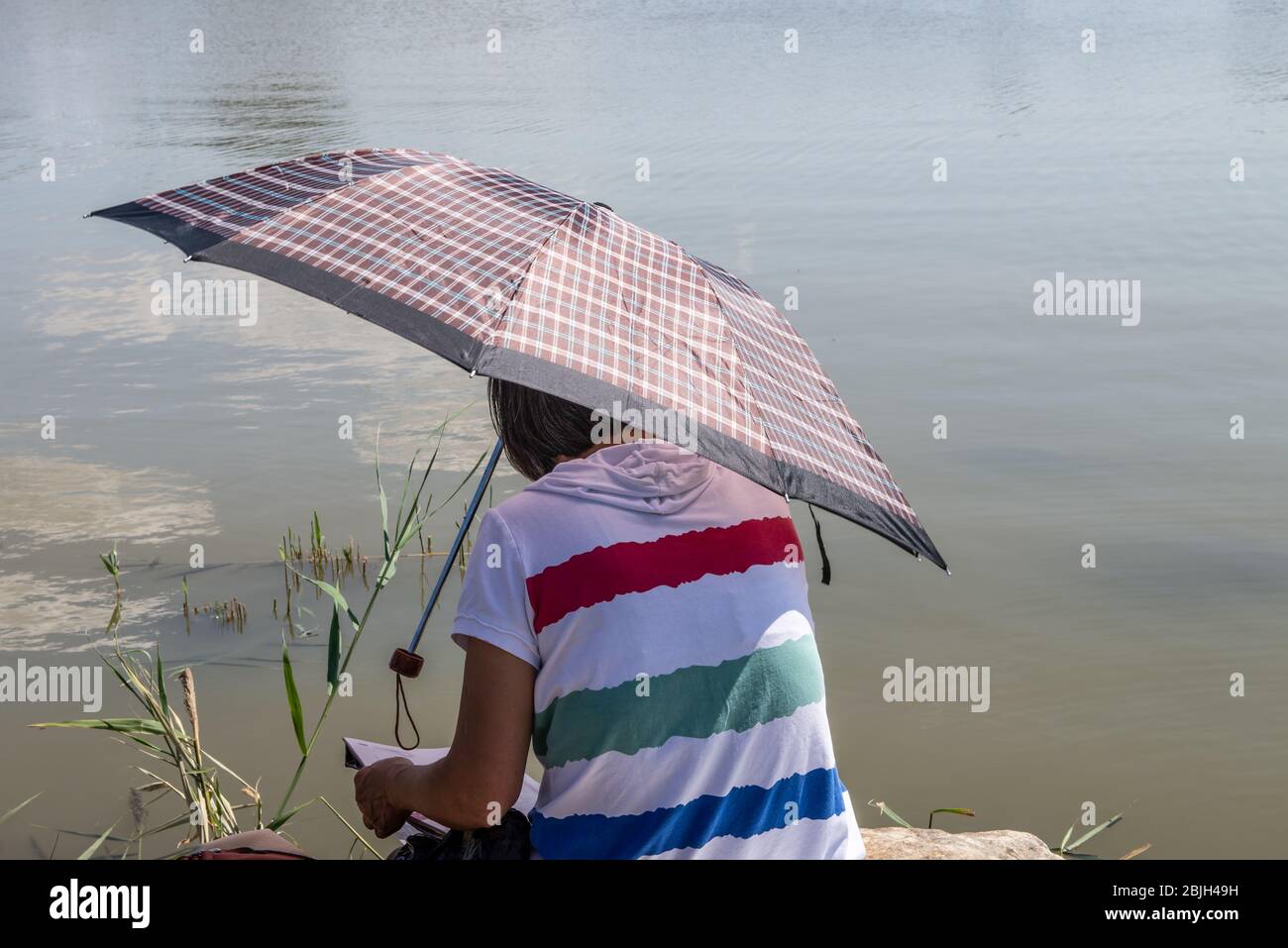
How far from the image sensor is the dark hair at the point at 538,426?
1933 millimetres

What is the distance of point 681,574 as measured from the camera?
180cm

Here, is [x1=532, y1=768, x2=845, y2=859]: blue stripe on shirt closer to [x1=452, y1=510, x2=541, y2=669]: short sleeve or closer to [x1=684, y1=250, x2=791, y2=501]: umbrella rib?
[x1=452, y1=510, x2=541, y2=669]: short sleeve

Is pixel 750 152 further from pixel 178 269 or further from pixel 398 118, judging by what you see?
pixel 178 269

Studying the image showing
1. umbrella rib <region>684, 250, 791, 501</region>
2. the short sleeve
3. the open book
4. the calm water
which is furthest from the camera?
the calm water

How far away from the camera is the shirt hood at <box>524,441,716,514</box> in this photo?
1.81 meters

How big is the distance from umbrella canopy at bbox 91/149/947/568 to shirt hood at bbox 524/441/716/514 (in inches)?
3.0

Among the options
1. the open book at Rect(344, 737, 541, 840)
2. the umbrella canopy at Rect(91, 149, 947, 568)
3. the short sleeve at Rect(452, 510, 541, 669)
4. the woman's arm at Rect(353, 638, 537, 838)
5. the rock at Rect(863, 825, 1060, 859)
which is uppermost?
the umbrella canopy at Rect(91, 149, 947, 568)

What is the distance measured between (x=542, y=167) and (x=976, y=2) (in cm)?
1115

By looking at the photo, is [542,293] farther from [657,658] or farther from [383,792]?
[383,792]

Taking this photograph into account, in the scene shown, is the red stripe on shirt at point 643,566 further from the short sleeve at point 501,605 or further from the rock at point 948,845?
the rock at point 948,845

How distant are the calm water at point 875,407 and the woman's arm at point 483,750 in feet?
6.15

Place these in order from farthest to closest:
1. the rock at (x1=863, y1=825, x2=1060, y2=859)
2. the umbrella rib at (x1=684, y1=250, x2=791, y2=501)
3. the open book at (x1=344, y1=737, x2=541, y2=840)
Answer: the rock at (x1=863, y1=825, x2=1060, y2=859) → the open book at (x1=344, y1=737, x2=541, y2=840) → the umbrella rib at (x1=684, y1=250, x2=791, y2=501)

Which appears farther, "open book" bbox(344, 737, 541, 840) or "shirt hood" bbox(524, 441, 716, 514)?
"open book" bbox(344, 737, 541, 840)

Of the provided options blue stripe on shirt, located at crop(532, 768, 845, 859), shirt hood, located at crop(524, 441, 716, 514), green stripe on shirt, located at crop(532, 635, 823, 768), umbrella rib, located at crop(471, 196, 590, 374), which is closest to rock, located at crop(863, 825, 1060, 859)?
blue stripe on shirt, located at crop(532, 768, 845, 859)
